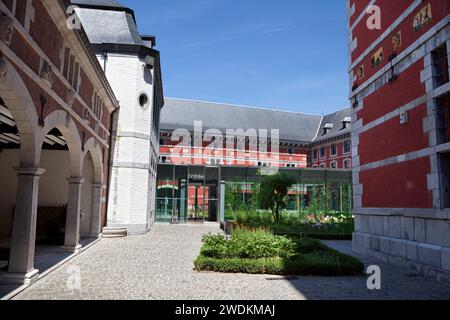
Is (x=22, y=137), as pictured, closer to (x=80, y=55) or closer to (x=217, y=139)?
(x=80, y=55)

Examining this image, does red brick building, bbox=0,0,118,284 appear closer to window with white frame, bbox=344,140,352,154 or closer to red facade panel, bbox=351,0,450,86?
red facade panel, bbox=351,0,450,86

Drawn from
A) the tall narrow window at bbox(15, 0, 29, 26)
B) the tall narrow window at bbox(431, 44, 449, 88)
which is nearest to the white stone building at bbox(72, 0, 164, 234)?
the tall narrow window at bbox(15, 0, 29, 26)

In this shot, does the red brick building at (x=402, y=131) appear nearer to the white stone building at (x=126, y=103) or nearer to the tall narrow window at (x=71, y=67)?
the tall narrow window at (x=71, y=67)

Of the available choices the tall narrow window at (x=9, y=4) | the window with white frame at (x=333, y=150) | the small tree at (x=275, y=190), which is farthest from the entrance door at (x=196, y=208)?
the tall narrow window at (x=9, y=4)

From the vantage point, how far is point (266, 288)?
7215 millimetres

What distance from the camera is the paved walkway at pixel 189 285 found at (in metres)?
6.55

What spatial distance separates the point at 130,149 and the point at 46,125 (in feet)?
33.0

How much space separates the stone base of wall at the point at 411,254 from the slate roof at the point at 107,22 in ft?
48.0

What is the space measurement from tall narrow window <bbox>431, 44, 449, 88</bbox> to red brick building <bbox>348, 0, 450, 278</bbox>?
0.07ft

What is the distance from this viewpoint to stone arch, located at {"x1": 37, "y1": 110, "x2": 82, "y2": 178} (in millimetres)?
7835

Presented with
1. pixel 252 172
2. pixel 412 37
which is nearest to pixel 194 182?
pixel 252 172

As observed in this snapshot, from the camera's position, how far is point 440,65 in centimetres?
881
